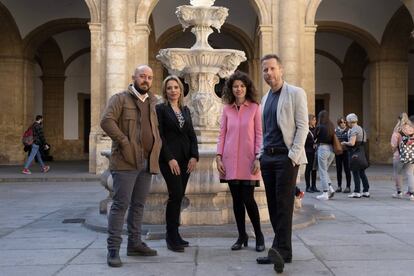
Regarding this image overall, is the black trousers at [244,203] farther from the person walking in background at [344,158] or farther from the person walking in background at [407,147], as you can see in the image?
the person walking in background at [344,158]

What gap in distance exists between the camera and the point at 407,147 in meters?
9.66

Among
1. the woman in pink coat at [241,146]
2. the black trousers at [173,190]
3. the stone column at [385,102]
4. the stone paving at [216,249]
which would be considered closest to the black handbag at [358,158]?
the stone paving at [216,249]

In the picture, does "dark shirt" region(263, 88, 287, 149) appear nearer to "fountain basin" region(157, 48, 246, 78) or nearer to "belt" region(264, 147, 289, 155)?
"belt" region(264, 147, 289, 155)

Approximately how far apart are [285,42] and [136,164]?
12288 mm

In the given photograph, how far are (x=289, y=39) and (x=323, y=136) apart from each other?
6718 mm

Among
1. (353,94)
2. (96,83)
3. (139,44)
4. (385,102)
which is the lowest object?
(385,102)

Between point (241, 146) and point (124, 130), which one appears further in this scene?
point (241, 146)

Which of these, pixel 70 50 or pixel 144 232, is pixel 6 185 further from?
pixel 70 50

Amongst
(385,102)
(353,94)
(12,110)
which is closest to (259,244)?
(385,102)

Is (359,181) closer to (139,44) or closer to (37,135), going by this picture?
(139,44)

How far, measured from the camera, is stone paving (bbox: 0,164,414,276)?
14.4 ft

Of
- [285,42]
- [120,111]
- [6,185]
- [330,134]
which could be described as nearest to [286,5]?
[285,42]

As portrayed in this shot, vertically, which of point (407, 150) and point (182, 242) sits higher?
point (407, 150)

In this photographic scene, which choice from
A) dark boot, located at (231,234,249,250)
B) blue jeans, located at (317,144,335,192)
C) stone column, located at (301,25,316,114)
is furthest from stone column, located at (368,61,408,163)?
dark boot, located at (231,234,249,250)
